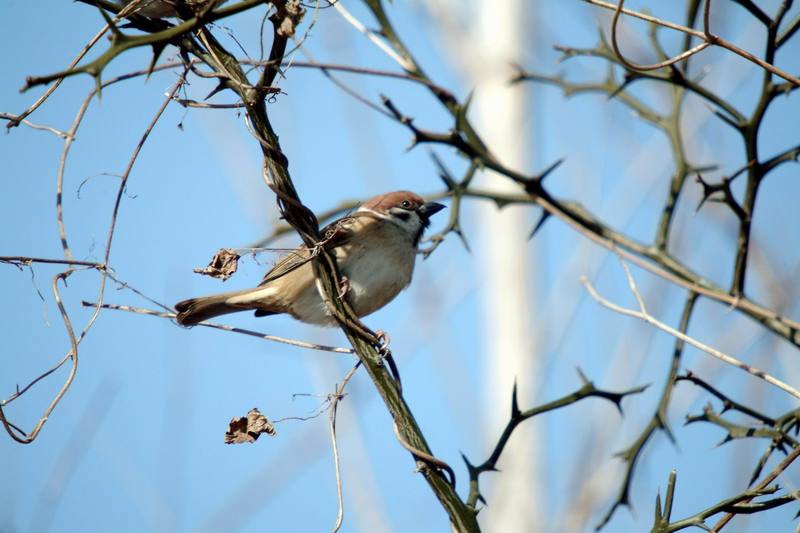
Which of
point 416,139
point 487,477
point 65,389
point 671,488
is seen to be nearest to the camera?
point 671,488

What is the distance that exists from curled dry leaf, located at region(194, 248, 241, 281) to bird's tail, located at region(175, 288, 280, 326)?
1107 millimetres

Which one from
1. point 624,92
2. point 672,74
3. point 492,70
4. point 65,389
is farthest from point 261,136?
point 492,70

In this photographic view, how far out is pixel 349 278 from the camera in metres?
3.04

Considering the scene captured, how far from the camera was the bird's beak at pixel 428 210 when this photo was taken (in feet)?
11.7

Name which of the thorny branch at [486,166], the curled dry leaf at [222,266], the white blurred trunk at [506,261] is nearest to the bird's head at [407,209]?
the thorny branch at [486,166]

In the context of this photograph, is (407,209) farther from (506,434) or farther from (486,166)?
(506,434)

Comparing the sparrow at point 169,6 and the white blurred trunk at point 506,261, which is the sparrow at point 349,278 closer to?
the sparrow at point 169,6

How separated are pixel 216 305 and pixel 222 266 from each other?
4.15 ft

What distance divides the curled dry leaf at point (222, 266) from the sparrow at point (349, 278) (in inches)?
36.3

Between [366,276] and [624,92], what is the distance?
124cm

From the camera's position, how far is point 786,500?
174cm

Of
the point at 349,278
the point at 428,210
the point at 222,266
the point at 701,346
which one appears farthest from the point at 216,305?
the point at 701,346

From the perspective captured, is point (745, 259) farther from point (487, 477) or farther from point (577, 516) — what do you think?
point (487, 477)

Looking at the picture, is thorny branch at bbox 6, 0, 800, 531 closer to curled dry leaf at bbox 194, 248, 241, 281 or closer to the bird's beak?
curled dry leaf at bbox 194, 248, 241, 281
